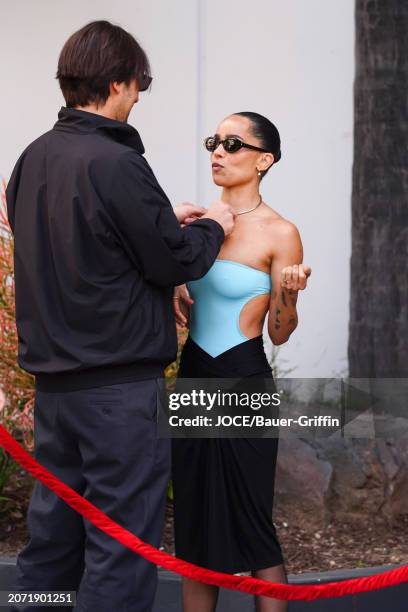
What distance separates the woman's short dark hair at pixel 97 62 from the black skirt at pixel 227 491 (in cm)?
86

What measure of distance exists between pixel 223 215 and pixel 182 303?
1.26 feet

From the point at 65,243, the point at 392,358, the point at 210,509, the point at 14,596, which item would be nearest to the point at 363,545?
the point at 392,358

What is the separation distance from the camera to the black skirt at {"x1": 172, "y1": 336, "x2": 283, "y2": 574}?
348 cm

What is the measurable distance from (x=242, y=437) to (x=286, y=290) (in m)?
0.46

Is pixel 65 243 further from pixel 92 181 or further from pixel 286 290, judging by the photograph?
pixel 286 290

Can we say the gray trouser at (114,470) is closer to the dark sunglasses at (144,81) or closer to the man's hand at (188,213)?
the man's hand at (188,213)

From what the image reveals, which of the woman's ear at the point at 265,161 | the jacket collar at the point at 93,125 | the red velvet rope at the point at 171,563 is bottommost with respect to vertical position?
the red velvet rope at the point at 171,563

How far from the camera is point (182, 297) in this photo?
3.63 m

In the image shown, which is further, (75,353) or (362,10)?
(362,10)

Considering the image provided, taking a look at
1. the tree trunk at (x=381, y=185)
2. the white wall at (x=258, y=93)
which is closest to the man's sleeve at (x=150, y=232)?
the tree trunk at (x=381, y=185)

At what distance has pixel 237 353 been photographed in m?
3.52

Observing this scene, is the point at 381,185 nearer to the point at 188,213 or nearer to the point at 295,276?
the point at 188,213

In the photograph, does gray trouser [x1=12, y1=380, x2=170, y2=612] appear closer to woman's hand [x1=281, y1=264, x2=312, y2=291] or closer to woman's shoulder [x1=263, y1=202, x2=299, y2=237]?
woman's hand [x1=281, y1=264, x2=312, y2=291]

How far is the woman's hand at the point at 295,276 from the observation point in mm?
3260
